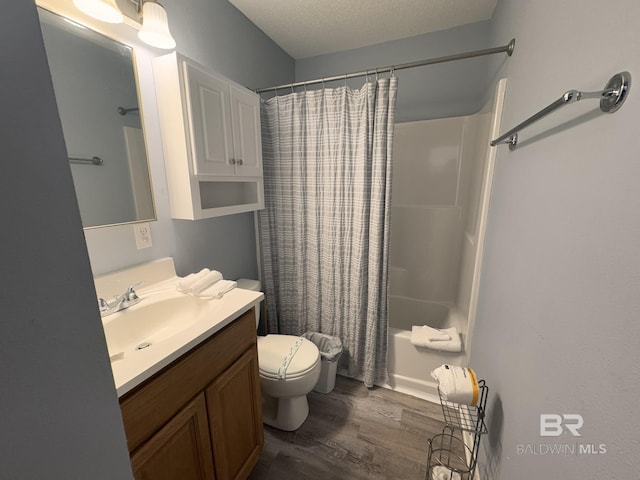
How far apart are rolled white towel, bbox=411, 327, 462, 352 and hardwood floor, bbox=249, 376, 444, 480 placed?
0.42 meters

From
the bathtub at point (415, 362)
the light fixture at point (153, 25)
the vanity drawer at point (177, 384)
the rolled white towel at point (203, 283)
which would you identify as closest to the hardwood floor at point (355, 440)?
the bathtub at point (415, 362)

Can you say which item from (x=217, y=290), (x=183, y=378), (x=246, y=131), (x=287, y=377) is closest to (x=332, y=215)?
(x=246, y=131)

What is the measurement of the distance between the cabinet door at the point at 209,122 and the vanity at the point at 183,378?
573mm

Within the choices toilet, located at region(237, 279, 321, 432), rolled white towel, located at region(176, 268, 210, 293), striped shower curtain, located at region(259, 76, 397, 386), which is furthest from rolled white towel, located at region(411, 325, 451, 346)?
rolled white towel, located at region(176, 268, 210, 293)

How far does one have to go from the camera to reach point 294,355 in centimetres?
146

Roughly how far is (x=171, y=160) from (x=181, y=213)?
0.88 ft

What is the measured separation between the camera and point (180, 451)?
83 centimetres

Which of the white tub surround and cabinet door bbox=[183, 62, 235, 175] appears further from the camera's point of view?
cabinet door bbox=[183, 62, 235, 175]

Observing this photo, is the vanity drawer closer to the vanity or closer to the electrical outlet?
the vanity

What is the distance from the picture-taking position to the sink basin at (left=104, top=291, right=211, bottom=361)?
0.99 meters

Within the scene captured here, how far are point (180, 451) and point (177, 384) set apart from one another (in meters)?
0.24

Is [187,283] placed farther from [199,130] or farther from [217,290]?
[199,130]

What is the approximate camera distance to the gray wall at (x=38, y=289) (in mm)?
336

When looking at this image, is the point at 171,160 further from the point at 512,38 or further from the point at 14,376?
the point at 512,38
